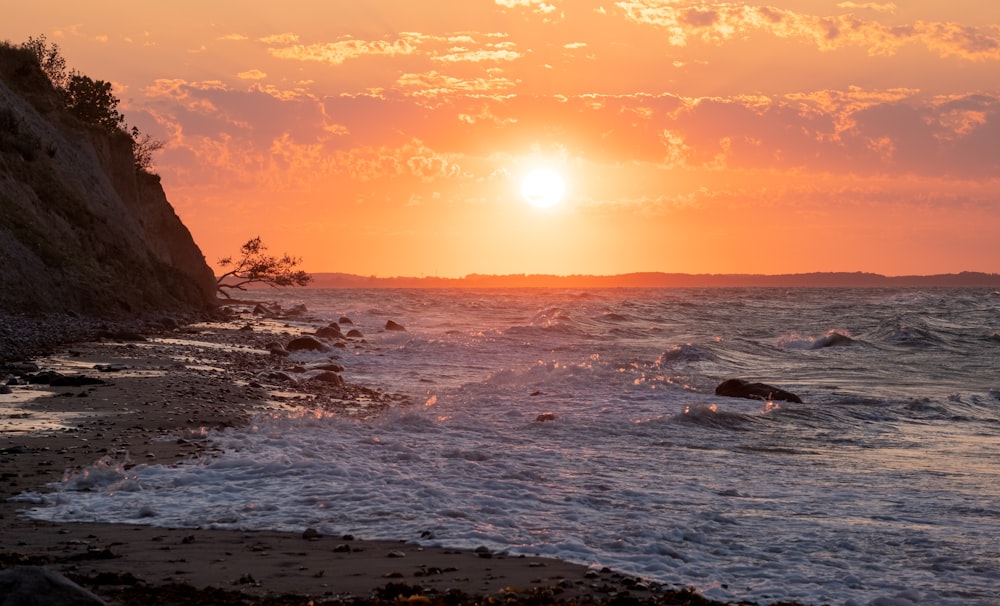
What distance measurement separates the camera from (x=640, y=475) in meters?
12.6

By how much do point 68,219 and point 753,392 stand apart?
27.3m

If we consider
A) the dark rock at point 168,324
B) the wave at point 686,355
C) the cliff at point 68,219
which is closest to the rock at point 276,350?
the dark rock at point 168,324

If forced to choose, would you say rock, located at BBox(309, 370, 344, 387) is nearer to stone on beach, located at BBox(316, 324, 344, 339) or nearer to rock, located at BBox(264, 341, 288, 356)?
rock, located at BBox(264, 341, 288, 356)

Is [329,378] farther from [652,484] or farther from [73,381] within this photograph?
[652,484]

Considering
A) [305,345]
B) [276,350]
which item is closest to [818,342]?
[305,345]

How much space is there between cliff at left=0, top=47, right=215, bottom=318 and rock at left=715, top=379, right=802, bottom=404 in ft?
66.2

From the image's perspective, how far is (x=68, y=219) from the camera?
35375mm

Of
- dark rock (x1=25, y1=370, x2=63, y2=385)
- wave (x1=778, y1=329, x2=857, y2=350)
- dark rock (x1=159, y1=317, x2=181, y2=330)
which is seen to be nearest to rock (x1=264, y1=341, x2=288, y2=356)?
dark rock (x1=159, y1=317, x2=181, y2=330)

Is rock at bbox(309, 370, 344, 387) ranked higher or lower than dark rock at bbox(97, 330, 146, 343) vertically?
lower

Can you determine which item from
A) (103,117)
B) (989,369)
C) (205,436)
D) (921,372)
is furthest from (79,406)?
(103,117)

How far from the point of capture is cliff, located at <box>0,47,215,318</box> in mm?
28391

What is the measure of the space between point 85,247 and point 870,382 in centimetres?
2879

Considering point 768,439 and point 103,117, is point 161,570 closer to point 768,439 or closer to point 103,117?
point 768,439

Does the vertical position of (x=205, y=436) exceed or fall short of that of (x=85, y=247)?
it falls short
